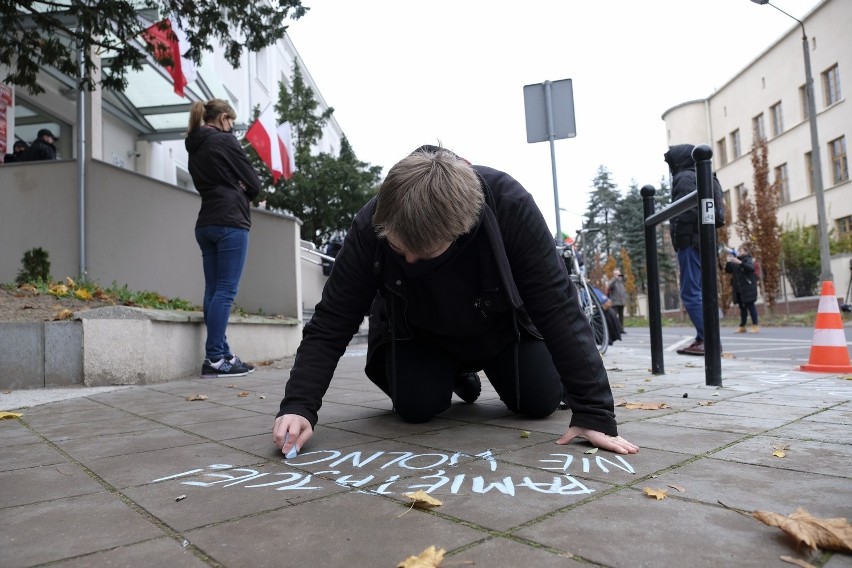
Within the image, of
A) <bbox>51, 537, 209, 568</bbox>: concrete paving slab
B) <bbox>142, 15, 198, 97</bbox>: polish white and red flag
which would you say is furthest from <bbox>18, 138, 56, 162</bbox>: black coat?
<bbox>51, 537, 209, 568</bbox>: concrete paving slab

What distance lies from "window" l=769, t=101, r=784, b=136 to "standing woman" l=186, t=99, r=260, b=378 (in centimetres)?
2966

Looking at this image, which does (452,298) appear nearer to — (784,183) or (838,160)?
(838,160)

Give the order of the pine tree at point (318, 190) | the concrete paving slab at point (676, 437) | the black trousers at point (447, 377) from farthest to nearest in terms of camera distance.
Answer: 1. the pine tree at point (318, 190)
2. the black trousers at point (447, 377)
3. the concrete paving slab at point (676, 437)

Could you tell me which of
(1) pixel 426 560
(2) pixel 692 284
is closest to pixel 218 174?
(2) pixel 692 284

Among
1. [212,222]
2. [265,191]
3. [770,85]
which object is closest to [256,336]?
[212,222]

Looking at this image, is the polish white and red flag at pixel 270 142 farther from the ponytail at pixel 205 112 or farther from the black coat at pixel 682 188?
the black coat at pixel 682 188

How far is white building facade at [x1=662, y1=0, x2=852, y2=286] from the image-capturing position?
23.9 metres

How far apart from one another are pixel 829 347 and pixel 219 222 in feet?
15.4

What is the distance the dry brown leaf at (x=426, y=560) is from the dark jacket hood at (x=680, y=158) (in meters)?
5.38

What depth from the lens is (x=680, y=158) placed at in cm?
583

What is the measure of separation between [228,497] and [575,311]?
131 cm

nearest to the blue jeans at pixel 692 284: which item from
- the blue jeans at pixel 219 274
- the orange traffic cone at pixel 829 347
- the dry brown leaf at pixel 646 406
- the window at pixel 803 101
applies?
the orange traffic cone at pixel 829 347

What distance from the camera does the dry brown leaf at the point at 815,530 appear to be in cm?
126

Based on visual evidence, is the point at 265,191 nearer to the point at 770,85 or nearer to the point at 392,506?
the point at 392,506
